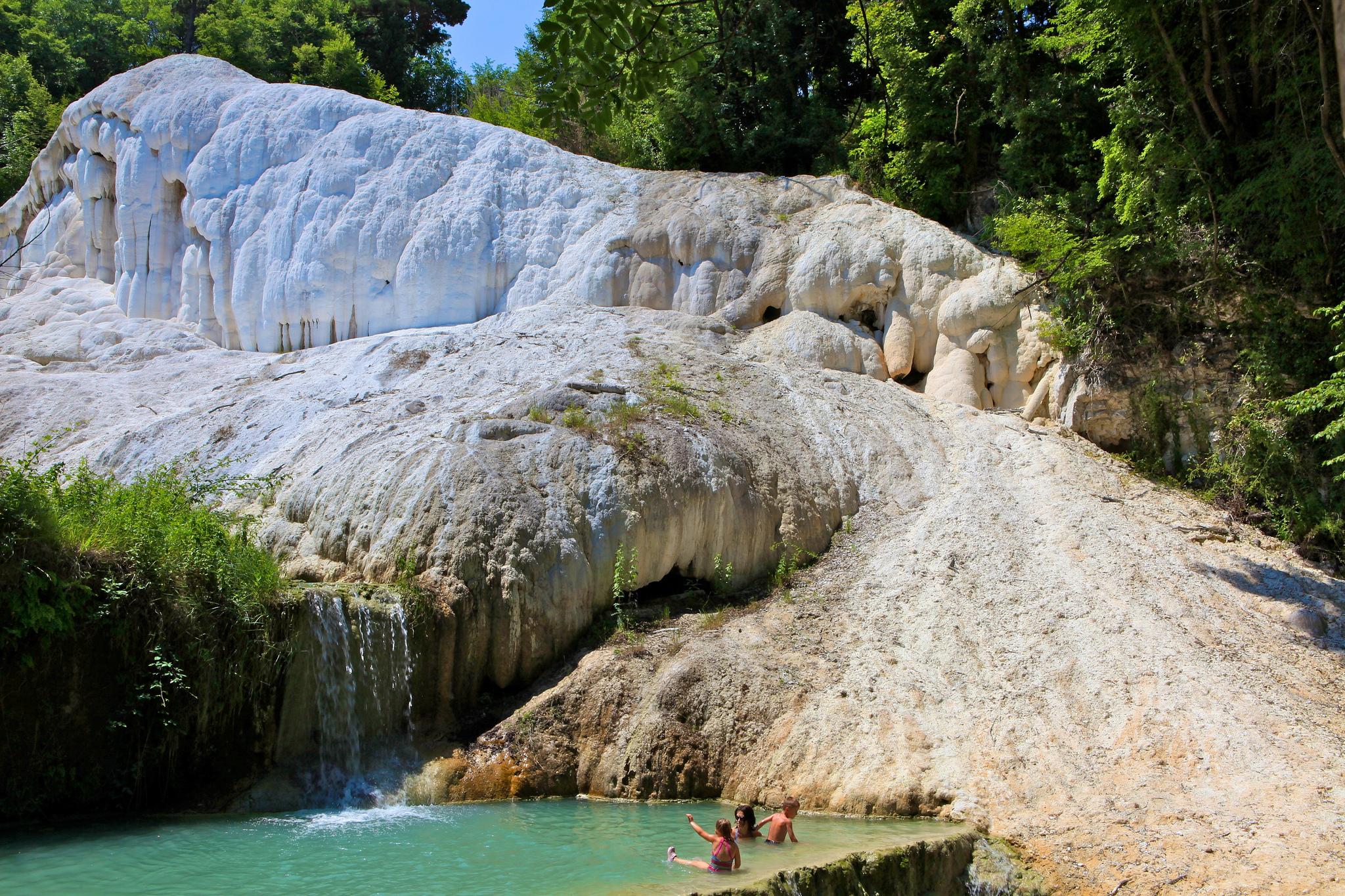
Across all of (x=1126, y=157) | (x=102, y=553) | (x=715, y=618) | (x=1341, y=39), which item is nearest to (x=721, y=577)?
(x=715, y=618)

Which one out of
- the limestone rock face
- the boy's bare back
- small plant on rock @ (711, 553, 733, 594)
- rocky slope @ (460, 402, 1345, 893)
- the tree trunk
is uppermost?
the limestone rock face

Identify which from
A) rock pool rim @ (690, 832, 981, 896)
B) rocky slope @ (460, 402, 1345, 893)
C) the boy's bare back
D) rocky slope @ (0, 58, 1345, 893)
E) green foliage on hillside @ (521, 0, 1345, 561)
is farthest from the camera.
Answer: green foliage on hillside @ (521, 0, 1345, 561)

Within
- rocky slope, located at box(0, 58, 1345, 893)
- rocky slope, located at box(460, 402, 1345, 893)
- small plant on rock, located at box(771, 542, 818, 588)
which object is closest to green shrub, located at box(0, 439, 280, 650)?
rocky slope, located at box(0, 58, 1345, 893)

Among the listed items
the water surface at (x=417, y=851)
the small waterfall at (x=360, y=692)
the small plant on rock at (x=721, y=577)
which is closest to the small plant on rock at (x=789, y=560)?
the small plant on rock at (x=721, y=577)

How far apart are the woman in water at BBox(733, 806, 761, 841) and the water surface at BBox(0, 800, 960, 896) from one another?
9 centimetres

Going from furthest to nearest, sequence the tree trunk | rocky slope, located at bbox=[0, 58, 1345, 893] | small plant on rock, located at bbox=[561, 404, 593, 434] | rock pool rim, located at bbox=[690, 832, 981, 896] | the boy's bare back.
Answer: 1. small plant on rock, located at bbox=[561, 404, 593, 434]
2. rocky slope, located at bbox=[0, 58, 1345, 893]
3. the boy's bare back
4. rock pool rim, located at bbox=[690, 832, 981, 896]
5. the tree trunk

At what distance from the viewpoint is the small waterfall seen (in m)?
9.94

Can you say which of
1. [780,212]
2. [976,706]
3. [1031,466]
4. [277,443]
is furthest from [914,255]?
[277,443]

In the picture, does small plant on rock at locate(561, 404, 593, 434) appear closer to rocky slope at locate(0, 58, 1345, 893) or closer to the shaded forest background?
rocky slope at locate(0, 58, 1345, 893)

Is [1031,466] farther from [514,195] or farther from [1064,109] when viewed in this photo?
[514,195]

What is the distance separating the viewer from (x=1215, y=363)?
49.6 ft

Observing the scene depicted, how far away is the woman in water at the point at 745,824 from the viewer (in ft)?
26.2

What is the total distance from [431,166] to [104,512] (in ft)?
43.0

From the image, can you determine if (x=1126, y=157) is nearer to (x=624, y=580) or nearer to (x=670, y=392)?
(x=670, y=392)
